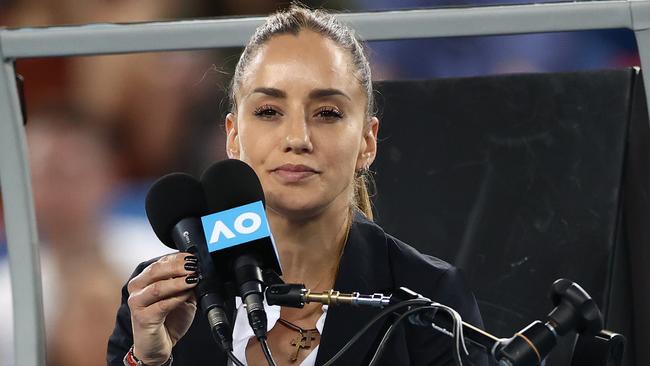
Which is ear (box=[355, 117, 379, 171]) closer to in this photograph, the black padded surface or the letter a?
the black padded surface

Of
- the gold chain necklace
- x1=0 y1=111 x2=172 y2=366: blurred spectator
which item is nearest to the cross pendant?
the gold chain necklace

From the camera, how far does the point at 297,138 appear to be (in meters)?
0.92

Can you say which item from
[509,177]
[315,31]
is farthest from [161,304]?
[509,177]

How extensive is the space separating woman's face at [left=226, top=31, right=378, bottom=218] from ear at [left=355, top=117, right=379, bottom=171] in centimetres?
3

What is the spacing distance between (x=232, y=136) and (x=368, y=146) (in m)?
0.14

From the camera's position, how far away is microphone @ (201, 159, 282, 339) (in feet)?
2.24

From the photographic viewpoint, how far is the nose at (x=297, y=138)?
0.92 metres

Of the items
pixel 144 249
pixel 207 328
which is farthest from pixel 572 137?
pixel 144 249

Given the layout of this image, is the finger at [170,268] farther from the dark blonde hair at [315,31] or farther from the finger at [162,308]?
the dark blonde hair at [315,31]

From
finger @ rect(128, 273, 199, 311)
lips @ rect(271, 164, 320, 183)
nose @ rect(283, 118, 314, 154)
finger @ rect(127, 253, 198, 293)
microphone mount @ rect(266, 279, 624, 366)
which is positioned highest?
nose @ rect(283, 118, 314, 154)

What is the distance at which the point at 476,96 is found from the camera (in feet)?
3.82

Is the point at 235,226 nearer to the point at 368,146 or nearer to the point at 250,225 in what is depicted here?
the point at 250,225

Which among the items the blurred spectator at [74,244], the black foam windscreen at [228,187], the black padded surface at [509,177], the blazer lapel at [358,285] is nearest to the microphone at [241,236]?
the black foam windscreen at [228,187]

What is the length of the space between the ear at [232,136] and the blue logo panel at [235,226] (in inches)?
13.0
